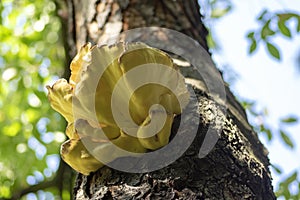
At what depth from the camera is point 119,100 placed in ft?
2.84

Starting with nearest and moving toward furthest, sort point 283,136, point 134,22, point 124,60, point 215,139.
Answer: point 124,60
point 215,139
point 134,22
point 283,136

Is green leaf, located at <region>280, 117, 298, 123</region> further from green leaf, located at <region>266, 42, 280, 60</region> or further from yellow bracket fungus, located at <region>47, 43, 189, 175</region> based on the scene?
yellow bracket fungus, located at <region>47, 43, 189, 175</region>

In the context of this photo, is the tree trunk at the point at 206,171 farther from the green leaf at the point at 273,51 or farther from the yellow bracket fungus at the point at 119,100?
the green leaf at the point at 273,51

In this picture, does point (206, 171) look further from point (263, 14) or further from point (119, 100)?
point (263, 14)

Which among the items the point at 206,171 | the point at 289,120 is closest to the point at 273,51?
the point at 289,120

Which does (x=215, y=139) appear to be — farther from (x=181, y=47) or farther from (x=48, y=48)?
(x=48, y=48)

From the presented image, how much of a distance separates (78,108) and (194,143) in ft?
0.78

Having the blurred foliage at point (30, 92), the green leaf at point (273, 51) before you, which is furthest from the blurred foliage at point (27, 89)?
the green leaf at point (273, 51)

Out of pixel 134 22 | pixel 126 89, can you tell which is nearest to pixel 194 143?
pixel 126 89

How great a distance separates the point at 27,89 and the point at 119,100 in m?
1.83

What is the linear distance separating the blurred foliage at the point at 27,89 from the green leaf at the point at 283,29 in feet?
3.54

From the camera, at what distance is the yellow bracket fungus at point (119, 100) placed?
84 cm

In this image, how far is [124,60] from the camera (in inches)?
32.6

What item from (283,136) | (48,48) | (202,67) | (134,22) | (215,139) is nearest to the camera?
(215,139)
